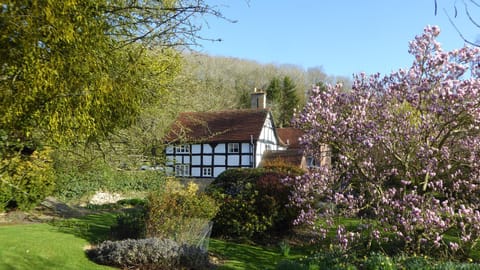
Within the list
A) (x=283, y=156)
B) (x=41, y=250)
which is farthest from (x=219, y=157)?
(x=41, y=250)

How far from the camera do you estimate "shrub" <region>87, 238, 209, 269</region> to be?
779 centimetres

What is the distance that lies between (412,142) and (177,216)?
5.24m

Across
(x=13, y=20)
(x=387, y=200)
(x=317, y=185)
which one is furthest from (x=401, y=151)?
(x=13, y=20)

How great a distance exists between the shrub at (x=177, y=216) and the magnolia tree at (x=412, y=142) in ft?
8.17

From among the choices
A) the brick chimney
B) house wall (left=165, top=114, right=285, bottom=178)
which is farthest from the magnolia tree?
the brick chimney

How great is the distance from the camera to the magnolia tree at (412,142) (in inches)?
257

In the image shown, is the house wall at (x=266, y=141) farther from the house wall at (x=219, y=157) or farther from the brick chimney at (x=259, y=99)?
the brick chimney at (x=259, y=99)

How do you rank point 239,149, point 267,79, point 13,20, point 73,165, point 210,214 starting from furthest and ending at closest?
point 267,79 < point 239,149 < point 210,214 < point 73,165 < point 13,20

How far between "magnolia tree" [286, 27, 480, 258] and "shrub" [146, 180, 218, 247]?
249 cm

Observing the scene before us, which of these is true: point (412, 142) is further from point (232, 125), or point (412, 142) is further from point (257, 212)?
point (232, 125)

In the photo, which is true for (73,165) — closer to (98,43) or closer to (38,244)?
(38,244)

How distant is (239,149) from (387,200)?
66.8 feet

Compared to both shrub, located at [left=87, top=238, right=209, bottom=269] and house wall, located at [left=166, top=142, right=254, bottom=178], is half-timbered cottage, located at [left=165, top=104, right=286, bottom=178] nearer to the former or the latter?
house wall, located at [left=166, top=142, right=254, bottom=178]

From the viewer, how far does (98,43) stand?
301 centimetres
